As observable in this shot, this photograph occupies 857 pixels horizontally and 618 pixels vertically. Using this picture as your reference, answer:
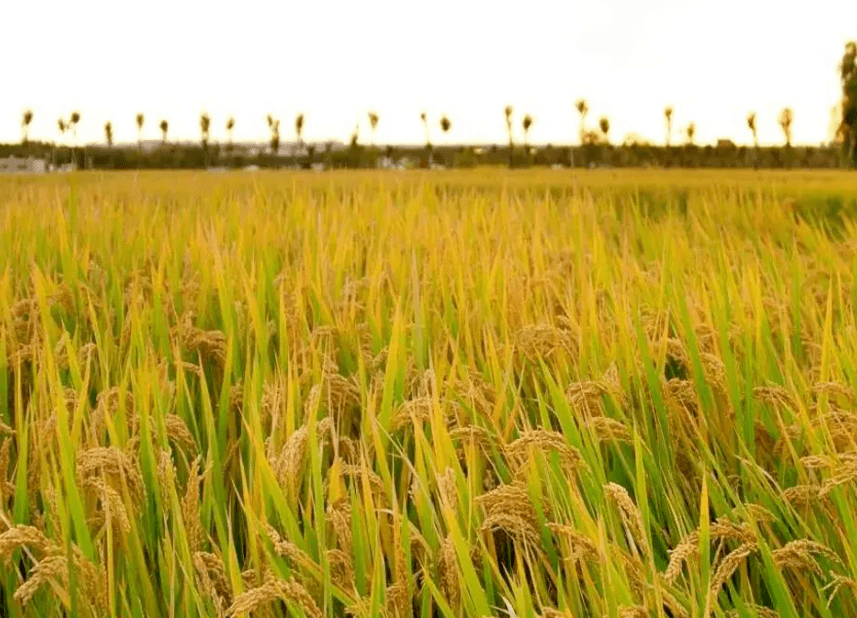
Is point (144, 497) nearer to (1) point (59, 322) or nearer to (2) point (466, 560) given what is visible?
(2) point (466, 560)

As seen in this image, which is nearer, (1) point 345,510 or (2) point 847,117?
(1) point 345,510

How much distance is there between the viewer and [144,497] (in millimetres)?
1479

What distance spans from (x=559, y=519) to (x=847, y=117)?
1878 inches

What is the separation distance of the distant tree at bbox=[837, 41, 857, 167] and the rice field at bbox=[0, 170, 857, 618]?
45.4 m

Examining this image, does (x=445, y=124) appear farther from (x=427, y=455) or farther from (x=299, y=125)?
(x=427, y=455)

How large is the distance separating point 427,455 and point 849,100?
4764cm

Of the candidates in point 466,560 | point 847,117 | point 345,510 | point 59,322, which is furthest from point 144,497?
point 847,117

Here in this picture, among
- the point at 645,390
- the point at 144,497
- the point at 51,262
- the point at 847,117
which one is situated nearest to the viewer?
the point at 144,497

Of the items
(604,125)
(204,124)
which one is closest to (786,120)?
(604,125)

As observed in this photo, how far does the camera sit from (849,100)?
Result: 143 ft

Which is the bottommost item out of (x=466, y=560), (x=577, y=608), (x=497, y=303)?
(x=577, y=608)

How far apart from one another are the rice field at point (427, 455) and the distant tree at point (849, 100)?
45.4 meters

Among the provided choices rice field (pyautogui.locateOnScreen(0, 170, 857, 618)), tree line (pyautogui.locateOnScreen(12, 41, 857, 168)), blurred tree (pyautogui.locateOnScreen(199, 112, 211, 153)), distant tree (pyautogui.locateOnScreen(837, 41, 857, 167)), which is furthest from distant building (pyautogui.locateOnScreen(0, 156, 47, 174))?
rice field (pyautogui.locateOnScreen(0, 170, 857, 618))

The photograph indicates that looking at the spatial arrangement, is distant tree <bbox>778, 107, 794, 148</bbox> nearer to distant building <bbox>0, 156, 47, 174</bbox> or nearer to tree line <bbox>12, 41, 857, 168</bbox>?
tree line <bbox>12, 41, 857, 168</bbox>
